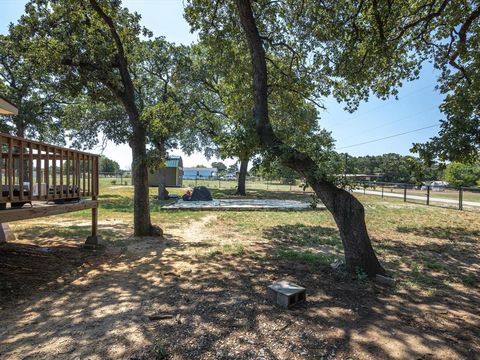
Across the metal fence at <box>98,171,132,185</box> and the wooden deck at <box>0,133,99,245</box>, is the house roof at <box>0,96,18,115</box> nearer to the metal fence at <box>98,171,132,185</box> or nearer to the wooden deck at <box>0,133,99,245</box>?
the wooden deck at <box>0,133,99,245</box>

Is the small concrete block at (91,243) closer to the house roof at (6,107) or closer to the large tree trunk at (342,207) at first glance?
the house roof at (6,107)

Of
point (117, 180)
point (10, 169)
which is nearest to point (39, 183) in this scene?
point (10, 169)

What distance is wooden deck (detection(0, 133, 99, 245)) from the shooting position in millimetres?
3893

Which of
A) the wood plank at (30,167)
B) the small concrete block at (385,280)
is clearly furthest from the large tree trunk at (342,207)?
the wood plank at (30,167)

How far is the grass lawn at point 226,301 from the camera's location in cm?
242

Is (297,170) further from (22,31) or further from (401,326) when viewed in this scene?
(22,31)

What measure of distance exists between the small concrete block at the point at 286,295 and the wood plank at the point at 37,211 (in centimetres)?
347

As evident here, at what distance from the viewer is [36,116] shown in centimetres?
1606

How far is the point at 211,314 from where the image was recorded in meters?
2.99

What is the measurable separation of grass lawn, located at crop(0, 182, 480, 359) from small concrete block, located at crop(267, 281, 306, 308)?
9cm

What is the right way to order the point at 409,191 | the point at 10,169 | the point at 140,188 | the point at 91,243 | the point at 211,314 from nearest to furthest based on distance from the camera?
1. the point at 211,314
2. the point at 10,169
3. the point at 91,243
4. the point at 140,188
5. the point at 409,191

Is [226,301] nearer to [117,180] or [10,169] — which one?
[10,169]

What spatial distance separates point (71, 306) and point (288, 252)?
375 centimetres

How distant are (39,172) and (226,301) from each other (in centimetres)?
363
